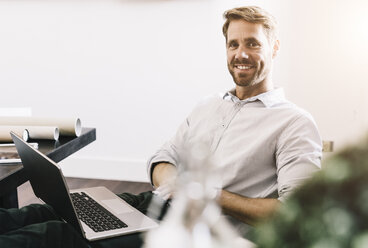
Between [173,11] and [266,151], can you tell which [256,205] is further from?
[173,11]

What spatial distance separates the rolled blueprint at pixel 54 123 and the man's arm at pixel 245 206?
65 centimetres

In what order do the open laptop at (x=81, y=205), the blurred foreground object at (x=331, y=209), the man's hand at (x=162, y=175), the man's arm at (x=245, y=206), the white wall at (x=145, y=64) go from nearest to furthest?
1. the blurred foreground object at (x=331, y=209)
2. the open laptop at (x=81, y=205)
3. the man's arm at (x=245, y=206)
4. the man's hand at (x=162, y=175)
5. the white wall at (x=145, y=64)

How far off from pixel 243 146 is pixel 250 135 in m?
0.05

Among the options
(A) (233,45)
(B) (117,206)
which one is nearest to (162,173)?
(B) (117,206)

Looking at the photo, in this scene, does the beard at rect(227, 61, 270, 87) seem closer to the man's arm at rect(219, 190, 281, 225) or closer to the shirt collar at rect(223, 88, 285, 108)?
the shirt collar at rect(223, 88, 285, 108)

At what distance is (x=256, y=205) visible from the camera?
129cm

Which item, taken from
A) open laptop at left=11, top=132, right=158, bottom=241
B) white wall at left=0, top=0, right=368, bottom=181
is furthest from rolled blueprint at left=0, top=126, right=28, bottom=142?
white wall at left=0, top=0, right=368, bottom=181

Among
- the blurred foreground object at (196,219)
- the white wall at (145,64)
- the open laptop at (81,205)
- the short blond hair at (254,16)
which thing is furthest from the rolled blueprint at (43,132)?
the white wall at (145,64)

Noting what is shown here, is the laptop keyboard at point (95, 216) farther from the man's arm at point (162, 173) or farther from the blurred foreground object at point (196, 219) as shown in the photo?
the blurred foreground object at point (196, 219)

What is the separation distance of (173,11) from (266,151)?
178 cm

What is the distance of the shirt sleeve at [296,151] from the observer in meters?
1.28

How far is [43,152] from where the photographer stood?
1.43 m

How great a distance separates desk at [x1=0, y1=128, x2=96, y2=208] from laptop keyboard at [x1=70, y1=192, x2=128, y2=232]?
17 cm

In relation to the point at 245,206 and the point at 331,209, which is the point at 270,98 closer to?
the point at 245,206
